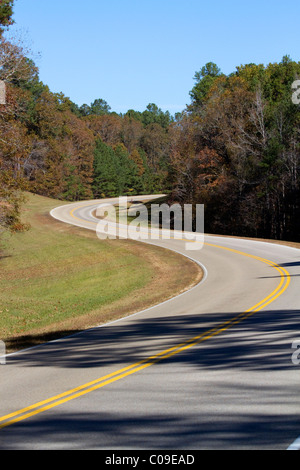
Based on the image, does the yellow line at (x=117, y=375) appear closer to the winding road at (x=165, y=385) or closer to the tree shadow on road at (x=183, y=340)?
the winding road at (x=165, y=385)

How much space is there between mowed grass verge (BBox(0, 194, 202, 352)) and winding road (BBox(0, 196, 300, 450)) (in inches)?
126

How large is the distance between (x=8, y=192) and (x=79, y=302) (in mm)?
10321

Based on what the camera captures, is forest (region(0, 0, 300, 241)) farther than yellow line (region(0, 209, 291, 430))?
Yes

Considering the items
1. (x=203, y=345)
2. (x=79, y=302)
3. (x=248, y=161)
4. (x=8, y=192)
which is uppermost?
(x=248, y=161)

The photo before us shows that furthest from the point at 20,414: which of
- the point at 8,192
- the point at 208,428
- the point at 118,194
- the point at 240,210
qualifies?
the point at 118,194

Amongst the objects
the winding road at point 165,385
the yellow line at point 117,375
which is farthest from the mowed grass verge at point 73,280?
the yellow line at point 117,375

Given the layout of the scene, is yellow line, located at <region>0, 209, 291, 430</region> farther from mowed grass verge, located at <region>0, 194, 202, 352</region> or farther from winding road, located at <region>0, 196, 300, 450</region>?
mowed grass verge, located at <region>0, 194, 202, 352</region>

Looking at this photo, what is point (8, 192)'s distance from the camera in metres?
28.9

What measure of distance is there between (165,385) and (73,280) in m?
22.1

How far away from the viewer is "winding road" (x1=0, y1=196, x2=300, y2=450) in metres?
5.58

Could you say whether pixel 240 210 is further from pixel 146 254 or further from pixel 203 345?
pixel 203 345

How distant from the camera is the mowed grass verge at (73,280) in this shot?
693 inches

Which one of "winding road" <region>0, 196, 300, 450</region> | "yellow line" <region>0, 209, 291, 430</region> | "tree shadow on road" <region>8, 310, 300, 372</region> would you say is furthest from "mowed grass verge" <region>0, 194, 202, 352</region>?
"yellow line" <region>0, 209, 291, 430</region>

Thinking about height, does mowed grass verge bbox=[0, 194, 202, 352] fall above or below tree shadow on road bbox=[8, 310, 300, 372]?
below
